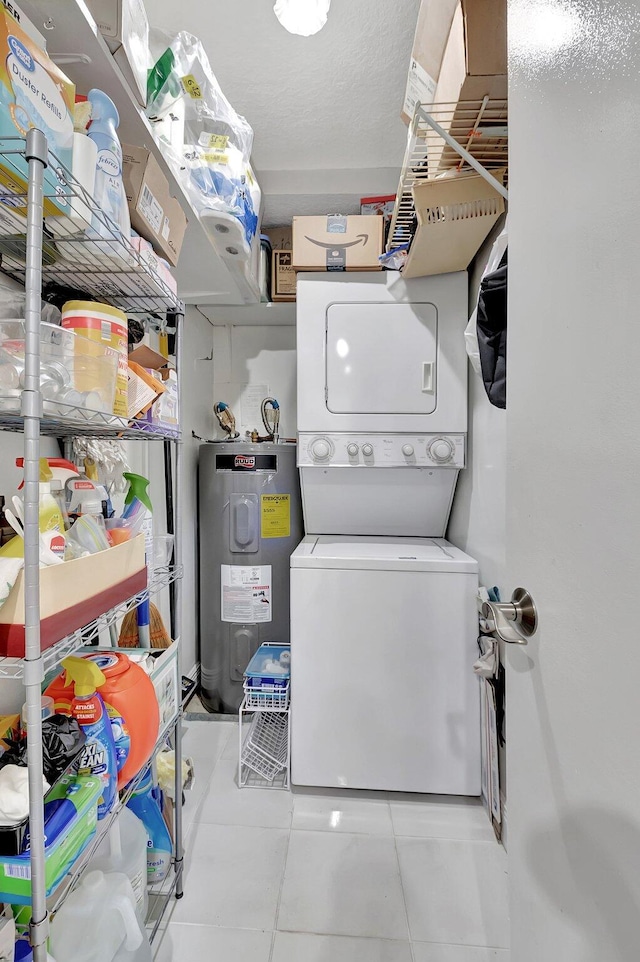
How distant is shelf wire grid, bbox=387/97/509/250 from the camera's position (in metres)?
1.11

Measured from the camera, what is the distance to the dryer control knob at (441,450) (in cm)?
188

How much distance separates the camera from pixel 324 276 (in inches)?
75.6

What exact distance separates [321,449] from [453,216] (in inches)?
37.8

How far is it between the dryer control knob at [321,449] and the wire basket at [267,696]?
94cm

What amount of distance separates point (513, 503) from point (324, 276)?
1564 mm

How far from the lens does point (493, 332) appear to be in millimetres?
1129

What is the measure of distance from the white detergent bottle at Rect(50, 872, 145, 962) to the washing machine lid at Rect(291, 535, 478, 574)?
0.97 metres

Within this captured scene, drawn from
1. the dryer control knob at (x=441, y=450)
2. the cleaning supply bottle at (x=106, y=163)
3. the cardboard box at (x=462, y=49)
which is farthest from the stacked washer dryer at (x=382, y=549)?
the cleaning supply bottle at (x=106, y=163)

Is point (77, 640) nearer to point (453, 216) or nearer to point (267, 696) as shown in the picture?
point (267, 696)

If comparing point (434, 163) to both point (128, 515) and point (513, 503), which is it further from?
point (128, 515)

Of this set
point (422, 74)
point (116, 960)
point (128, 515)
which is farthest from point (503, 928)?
point (422, 74)

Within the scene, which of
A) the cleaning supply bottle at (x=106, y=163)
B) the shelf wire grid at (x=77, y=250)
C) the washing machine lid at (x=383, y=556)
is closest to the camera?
the shelf wire grid at (x=77, y=250)

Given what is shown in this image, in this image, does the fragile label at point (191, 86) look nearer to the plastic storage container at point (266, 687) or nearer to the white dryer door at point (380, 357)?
the white dryer door at point (380, 357)

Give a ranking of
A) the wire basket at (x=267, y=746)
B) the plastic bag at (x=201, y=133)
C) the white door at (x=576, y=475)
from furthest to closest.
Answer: the wire basket at (x=267, y=746) → the plastic bag at (x=201, y=133) → the white door at (x=576, y=475)
